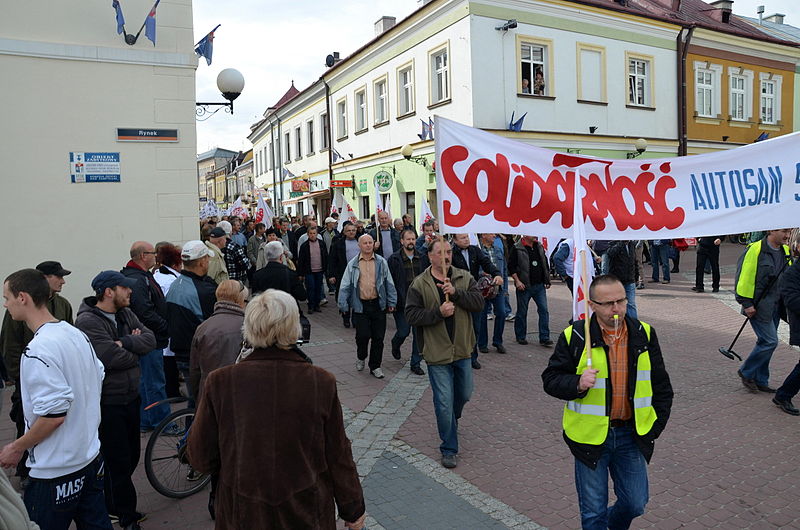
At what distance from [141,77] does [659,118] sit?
2004 cm

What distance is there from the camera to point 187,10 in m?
9.92

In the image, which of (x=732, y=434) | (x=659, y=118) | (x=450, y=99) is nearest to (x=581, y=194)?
(x=732, y=434)

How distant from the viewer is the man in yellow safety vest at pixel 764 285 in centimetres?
651

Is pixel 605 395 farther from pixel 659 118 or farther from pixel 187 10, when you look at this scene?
pixel 659 118

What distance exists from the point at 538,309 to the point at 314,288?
5.08 m

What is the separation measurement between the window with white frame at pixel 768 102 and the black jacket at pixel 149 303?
2891cm

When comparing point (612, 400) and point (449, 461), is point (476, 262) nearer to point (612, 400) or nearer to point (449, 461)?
point (449, 461)

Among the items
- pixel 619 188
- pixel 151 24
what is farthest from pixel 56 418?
pixel 151 24

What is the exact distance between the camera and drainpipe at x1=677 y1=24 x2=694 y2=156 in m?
23.6

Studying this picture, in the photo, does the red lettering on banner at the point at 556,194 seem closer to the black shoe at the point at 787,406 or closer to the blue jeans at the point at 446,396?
the blue jeans at the point at 446,396

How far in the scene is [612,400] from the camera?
3354 millimetres

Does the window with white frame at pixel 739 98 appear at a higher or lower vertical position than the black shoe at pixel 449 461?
higher

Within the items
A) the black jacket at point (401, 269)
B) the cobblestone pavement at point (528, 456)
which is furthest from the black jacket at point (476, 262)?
the cobblestone pavement at point (528, 456)

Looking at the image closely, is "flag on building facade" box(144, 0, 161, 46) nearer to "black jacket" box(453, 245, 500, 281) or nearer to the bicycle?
"black jacket" box(453, 245, 500, 281)
